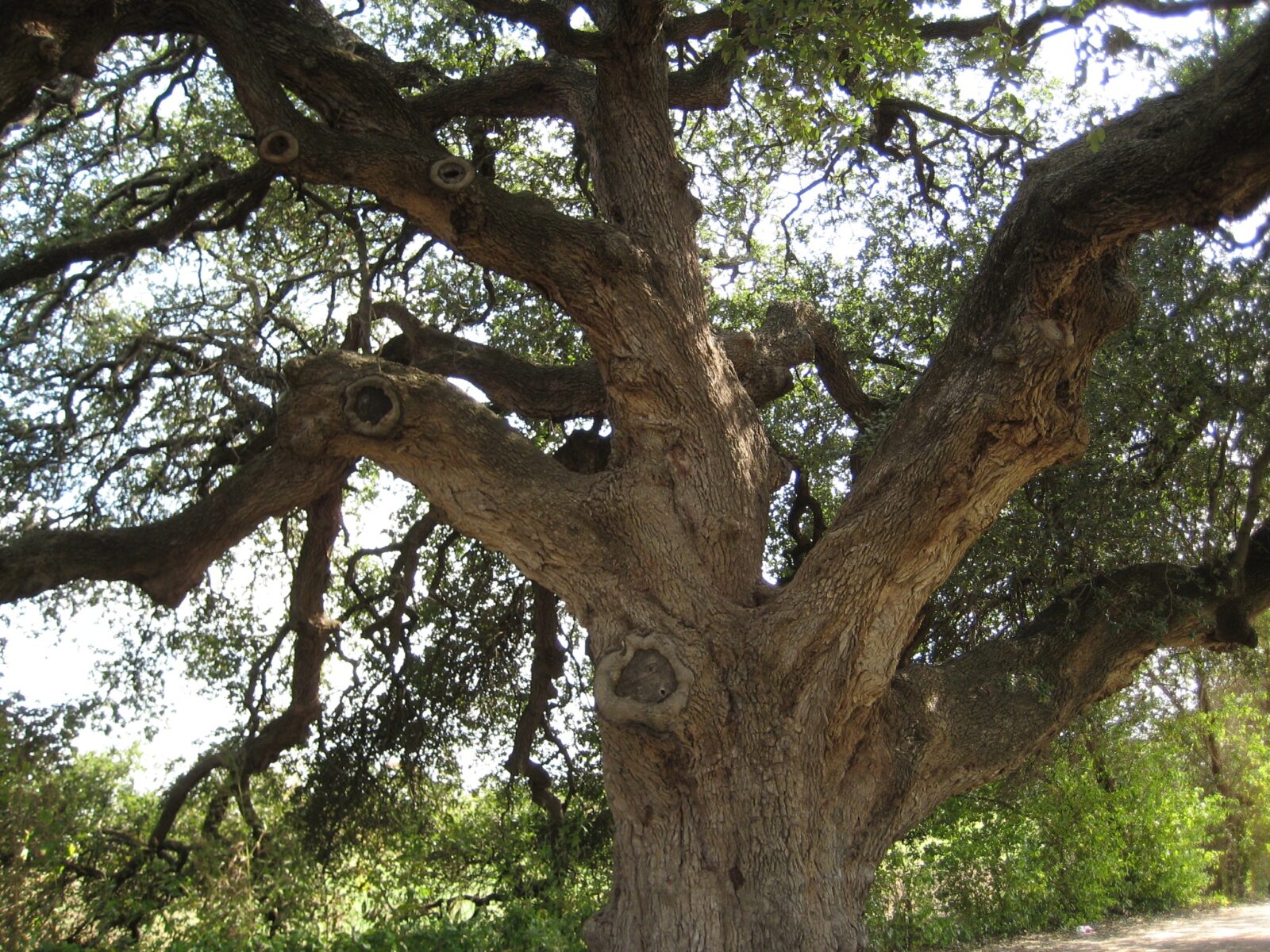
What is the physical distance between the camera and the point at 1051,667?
21.2 ft

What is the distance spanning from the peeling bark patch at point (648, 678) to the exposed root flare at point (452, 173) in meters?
2.76

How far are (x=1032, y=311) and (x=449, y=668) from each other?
5.89 metres

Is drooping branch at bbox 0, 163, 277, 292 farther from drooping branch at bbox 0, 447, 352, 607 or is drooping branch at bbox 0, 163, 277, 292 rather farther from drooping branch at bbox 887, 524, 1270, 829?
drooping branch at bbox 887, 524, 1270, 829

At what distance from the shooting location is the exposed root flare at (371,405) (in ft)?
17.9

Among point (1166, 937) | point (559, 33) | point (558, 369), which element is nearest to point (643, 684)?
point (558, 369)

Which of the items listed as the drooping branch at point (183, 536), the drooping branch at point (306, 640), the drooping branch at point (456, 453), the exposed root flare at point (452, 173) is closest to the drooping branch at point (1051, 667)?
the drooping branch at point (456, 453)

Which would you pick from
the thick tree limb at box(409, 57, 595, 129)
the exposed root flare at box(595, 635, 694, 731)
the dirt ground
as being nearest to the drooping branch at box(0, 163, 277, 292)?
the thick tree limb at box(409, 57, 595, 129)

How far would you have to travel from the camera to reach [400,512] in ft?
34.1

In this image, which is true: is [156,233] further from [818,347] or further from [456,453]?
[818,347]

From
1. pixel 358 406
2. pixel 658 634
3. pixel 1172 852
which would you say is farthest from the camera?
pixel 1172 852

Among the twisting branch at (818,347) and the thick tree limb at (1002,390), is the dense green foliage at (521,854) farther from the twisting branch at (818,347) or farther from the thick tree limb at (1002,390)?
the twisting branch at (818,347)

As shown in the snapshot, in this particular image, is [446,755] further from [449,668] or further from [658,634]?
[658,634]

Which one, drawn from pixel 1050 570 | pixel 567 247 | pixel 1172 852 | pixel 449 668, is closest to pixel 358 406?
pixel 567 247

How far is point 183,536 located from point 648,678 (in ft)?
9.17
